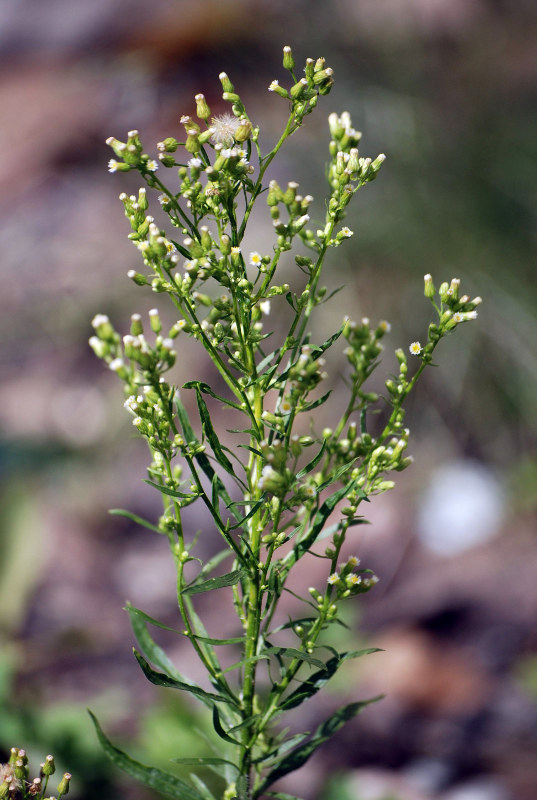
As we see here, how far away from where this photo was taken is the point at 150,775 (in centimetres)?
113

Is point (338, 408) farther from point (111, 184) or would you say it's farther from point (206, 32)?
point (206, 32)

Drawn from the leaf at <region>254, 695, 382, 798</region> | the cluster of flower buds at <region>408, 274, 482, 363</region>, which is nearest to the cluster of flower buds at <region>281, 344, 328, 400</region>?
the cluster of flower buds at <region>408, 274, 482, 363</region>

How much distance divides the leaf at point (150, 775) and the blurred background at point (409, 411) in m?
1.01

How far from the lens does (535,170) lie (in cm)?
459

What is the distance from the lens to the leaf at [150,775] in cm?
111

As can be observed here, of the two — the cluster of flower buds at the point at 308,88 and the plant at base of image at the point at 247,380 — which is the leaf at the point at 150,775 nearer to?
the plant at base of image at the point at 247,380

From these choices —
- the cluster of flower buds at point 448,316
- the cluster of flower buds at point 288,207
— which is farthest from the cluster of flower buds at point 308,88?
the cluster of flower buds at point 448,316

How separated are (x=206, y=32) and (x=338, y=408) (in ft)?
14.9

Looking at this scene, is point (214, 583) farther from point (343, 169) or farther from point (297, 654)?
point (343, 169)

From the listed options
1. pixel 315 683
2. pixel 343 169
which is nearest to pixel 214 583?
pixel 315 683

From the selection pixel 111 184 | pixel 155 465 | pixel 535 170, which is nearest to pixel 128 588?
pixel 155 465

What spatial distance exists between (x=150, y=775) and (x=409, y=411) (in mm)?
3410

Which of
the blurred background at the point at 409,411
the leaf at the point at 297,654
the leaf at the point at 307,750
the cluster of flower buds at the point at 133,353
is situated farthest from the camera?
the blurred background at the point at 409,411

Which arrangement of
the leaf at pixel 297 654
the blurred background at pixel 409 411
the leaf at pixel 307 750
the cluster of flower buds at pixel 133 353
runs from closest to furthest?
the cluster of flower buds at pixel 133 353
the leaf at pixel 297 654
the leaf at pixel 307 750
the blurred background at pixel 409 411
